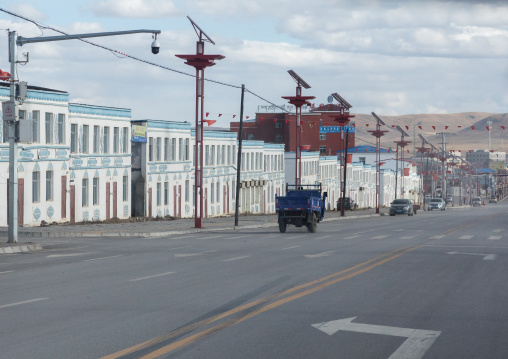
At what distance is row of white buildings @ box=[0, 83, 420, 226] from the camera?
1993 inches

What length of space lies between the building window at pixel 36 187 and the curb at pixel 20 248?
22126 mm

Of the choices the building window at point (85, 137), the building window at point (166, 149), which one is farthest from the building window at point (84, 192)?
the building window at point (166, 149)

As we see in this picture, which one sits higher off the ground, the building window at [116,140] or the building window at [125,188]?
the building window at [116,140]

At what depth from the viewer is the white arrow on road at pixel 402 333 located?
1012cm

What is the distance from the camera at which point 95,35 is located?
1070 inches

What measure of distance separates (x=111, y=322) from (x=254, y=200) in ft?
262

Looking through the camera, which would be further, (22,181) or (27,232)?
(22,181)

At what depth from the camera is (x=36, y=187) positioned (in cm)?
5100

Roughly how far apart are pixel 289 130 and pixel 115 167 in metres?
72.5

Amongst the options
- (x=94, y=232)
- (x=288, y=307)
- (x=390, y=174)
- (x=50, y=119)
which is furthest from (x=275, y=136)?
(x=288, y=307)

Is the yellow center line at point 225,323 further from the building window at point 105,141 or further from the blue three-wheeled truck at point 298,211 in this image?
the building window at point 105,141

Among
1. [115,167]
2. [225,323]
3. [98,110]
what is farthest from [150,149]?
[225,323]

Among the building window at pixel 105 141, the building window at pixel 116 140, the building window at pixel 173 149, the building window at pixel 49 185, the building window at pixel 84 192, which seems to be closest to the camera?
the building window at pixel 49 185

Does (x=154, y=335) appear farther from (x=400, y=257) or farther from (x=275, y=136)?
(x=275, y=136)
